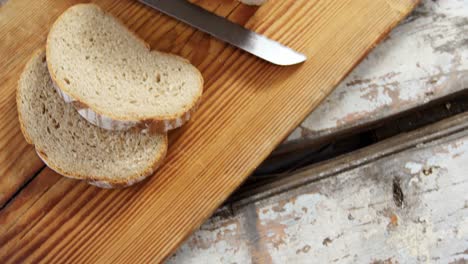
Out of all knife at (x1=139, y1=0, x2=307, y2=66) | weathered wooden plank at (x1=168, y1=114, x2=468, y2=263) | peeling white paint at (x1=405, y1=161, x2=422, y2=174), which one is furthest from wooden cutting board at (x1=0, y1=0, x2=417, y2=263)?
peeling white paint at (x1=405, y1=161, x2=422, y2=174)

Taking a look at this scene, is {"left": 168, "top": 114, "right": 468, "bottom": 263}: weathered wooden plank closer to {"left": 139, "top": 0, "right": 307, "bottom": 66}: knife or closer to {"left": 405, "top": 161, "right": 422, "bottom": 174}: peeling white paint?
{"left": 405, "top": 161, "right": 422, "bottom": 174}: peeling white paint

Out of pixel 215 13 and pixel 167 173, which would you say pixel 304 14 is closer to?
pixel 215 13

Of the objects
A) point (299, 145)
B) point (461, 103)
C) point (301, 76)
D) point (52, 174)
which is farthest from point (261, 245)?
point (461, 103)

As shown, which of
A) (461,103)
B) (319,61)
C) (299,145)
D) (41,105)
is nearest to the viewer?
(41,105)

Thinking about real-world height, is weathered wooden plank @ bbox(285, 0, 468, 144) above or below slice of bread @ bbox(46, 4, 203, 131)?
above

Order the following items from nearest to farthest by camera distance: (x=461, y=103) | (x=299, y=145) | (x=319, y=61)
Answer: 1. (x=319, y=61)
2. (x=299, y=145)
3. (x=461, y=103)

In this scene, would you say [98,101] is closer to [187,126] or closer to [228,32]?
[187,126]
